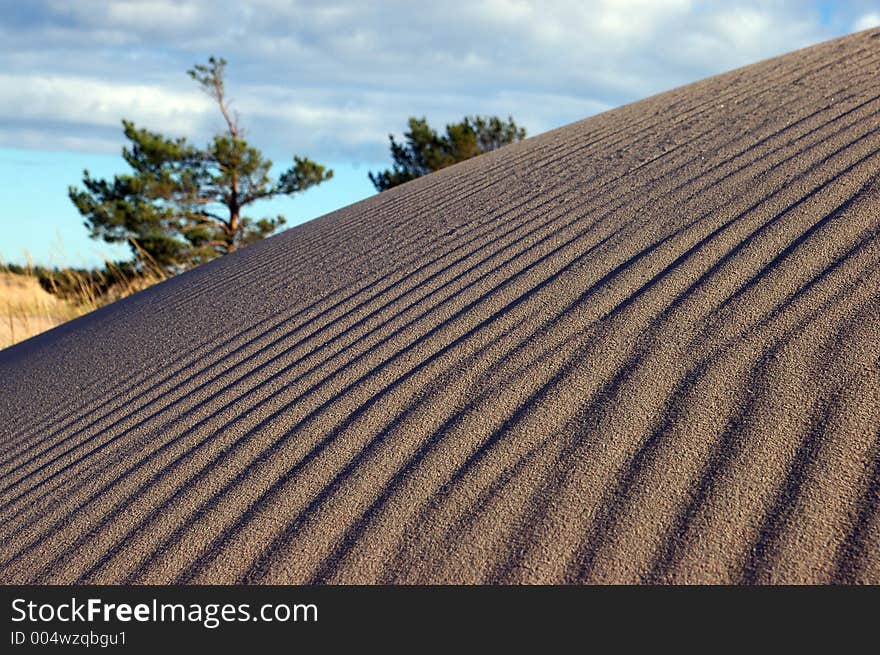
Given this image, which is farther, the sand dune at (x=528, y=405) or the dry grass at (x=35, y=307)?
the dry grass at (x=35, y=307)

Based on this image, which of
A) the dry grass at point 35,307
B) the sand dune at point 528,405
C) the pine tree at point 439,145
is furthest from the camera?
the pine tree at point 439,145

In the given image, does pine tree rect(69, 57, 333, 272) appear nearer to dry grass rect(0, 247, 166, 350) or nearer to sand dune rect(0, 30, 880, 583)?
dry grass rect(0, 247, 166, 350)

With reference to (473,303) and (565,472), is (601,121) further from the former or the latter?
(565,472)

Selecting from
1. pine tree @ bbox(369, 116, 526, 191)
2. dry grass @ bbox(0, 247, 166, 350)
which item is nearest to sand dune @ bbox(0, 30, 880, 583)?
dry grass @ bbox(0, 247, 166, 350)

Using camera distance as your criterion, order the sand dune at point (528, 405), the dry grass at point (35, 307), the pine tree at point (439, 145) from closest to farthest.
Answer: the sand dune at point (528, 405), the dry grass at point (35, 307), the pine tree at point (439, 145)

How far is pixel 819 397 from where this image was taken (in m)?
2.56

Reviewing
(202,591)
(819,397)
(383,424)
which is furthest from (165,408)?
(819,397)

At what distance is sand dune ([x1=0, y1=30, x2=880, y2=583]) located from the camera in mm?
2268

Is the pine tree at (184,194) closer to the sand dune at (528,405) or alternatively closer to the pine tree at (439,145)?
the pine tree at (439,145)

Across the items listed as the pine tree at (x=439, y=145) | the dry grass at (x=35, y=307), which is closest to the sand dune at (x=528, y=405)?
the dry grass at (x=35, y=307)

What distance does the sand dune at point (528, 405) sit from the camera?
89.3 inches

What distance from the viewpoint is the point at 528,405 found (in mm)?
2934

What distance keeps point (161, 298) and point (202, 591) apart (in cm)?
477

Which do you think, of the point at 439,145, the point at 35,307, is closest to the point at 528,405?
the point at 35,307
